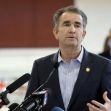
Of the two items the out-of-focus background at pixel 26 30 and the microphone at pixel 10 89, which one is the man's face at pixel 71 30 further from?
the out-of-focus background at pixel 26 30

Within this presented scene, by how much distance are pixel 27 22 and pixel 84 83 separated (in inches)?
156

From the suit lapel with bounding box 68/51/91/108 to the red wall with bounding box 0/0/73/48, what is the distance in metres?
3.83

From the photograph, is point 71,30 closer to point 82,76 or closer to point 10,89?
point 82,76

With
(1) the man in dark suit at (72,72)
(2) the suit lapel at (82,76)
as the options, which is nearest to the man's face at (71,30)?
(1) the man in dark suit at (72,72)

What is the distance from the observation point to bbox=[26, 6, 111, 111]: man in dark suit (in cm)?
232

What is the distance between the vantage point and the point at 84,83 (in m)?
2.36

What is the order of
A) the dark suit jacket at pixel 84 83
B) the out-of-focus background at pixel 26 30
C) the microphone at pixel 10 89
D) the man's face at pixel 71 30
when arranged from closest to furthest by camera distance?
the microphone at pixel 10 89 → the dark suit jacket at pixel 84 83 → the man's face at pixel 71 30 → the out-of-focus background at pixel 26 30

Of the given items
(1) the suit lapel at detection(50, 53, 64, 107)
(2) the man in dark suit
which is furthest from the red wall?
(1) the suit lapel at detection(50, 53, 64, 107)

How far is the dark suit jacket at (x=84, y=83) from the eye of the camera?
2.32m

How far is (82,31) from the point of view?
2465 mm

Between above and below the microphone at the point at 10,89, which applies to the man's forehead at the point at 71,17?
above

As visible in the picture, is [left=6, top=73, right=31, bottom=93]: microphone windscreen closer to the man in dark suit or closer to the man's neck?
the man in dark suit

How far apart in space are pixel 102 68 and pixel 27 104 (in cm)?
69

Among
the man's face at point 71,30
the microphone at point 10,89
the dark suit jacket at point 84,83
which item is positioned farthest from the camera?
the man's face at point 71,30
